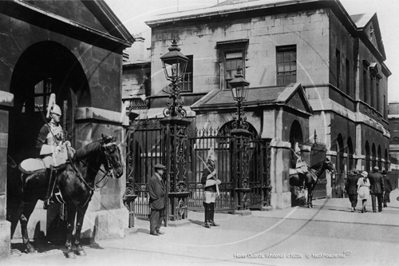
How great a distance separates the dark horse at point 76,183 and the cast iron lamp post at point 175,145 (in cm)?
439

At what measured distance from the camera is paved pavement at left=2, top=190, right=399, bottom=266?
8.54 meters

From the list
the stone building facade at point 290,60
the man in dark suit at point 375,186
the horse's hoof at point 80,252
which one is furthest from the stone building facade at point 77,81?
the man in dark suit at point 375,186

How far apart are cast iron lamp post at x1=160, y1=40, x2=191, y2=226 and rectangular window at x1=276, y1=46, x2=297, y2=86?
45.3 ft

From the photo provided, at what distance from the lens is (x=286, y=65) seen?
26156 millimetres

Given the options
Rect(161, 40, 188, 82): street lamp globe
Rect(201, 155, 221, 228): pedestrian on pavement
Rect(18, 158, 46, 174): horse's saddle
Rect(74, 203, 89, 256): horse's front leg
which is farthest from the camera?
Rect(201, 155, 221, 228): pedestrian on pavement

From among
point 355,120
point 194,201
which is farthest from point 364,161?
point 194,201

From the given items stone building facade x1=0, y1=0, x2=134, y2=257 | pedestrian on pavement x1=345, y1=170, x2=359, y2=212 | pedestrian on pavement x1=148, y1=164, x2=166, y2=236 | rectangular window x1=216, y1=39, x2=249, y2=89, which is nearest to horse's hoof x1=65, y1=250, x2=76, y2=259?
stone building facade x1=0, y1=0, x2=134, y2=257

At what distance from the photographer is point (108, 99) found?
10.7m

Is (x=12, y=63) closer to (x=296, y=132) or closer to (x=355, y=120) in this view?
(x=296, y=132)

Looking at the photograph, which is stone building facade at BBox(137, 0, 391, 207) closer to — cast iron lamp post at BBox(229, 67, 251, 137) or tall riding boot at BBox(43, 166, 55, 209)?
cast iron lamp post at BBox(229, 67, 251, 137)

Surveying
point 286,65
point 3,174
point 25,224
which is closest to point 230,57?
point 286,65

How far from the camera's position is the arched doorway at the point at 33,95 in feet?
32.7

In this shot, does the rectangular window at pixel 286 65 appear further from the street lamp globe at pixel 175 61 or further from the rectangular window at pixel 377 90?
the street lamp globe at pixel 175 61

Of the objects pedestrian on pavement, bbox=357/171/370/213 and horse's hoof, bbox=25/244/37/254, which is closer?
horse's hoof, bbox=25/244/37/254
